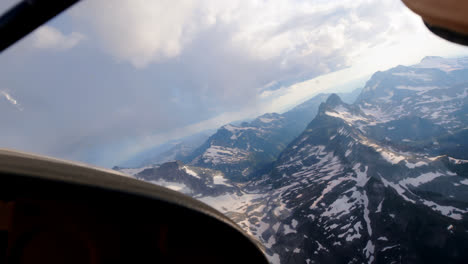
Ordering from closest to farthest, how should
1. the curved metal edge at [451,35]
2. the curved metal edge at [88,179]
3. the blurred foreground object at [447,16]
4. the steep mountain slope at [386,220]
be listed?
the curved metal edge at [88,179] < the blurred foreground object at [447,16] < the curved metal edge at [451,35] < the steep mountain slope at [386,220]

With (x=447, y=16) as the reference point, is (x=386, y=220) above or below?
below

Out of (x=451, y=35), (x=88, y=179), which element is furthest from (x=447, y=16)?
(x=88, y=179)

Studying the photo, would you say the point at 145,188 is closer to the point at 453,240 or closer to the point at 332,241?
the point at 453,240

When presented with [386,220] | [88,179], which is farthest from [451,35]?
[386,220]

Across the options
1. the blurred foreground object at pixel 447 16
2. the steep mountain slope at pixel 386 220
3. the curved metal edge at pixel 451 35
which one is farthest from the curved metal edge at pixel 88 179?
the steep mountain slope at pixel 386 220

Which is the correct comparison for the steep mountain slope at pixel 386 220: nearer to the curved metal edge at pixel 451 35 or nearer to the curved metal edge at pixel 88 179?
the curved metal edge at pixel 451 35

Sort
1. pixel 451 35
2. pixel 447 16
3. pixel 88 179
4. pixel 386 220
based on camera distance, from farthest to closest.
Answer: pixel 386 220 < pixel 451 35 < pixel 447 16 < pixel 88 179

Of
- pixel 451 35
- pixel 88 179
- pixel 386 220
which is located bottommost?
pixel 386 220

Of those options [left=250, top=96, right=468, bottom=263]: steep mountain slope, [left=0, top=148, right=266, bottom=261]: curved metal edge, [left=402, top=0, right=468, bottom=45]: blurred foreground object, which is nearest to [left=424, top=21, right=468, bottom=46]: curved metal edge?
[left=402, top=0, right=468, bottom=45]: blurred foreground object

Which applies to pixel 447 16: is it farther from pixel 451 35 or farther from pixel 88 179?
pixel 88 179

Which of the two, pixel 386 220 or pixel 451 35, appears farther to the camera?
pixel 386 220

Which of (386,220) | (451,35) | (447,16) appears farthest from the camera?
(386,220)
